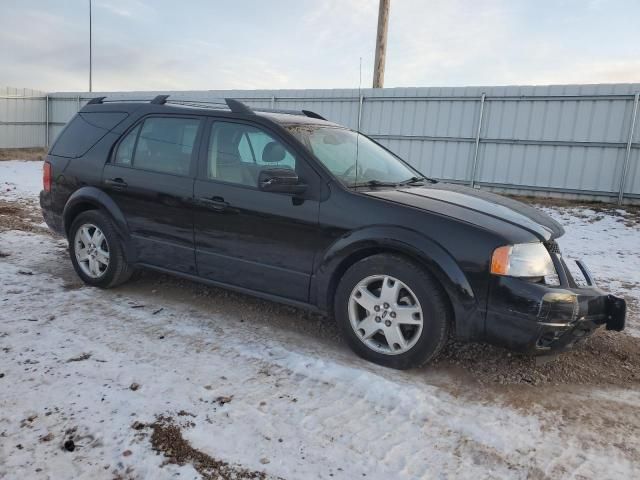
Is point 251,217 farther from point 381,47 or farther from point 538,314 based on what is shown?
point 381,47

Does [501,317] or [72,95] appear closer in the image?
[501,317]

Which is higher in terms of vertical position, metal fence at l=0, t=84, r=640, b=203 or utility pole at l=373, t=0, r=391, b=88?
utility pole at l=373, t=0, r=391, b=88

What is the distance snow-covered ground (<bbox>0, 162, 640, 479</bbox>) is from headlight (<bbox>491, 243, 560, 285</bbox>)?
74 cm

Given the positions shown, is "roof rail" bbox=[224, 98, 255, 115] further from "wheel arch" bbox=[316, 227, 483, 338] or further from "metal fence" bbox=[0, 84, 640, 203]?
"metal fence" bbox=[0, 84, 640, 203]

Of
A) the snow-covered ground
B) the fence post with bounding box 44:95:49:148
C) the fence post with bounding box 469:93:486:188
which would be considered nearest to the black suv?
the snow-covered ground

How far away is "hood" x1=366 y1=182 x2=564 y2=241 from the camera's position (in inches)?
134

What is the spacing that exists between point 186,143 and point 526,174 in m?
10.6

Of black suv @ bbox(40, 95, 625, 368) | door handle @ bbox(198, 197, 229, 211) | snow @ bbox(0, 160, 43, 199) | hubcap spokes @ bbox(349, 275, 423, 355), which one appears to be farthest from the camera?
snow @ bbox(0, 160, 43, 199)

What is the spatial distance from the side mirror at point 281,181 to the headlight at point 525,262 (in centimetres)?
136

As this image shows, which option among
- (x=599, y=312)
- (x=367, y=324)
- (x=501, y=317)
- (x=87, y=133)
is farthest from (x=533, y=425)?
(x=87, y=133)

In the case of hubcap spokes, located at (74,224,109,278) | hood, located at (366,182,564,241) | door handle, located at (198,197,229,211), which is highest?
hood, located at (366,182,564,241)

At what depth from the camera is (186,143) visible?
4188 millimetres

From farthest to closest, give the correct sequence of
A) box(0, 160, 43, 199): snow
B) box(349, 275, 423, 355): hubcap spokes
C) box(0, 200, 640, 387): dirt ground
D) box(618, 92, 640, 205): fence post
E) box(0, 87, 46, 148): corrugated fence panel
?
box(0, 87, 46, 148): corrugated fence panel → box(618, 92, 640, 205): fence post → box(0, 160, 43, 199): snow → box(0, 200, 640, 387): dirt ground → box(349, 275, 423, 355): hubcap spokes

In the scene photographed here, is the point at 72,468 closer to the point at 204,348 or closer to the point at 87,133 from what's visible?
the point at 204,348
